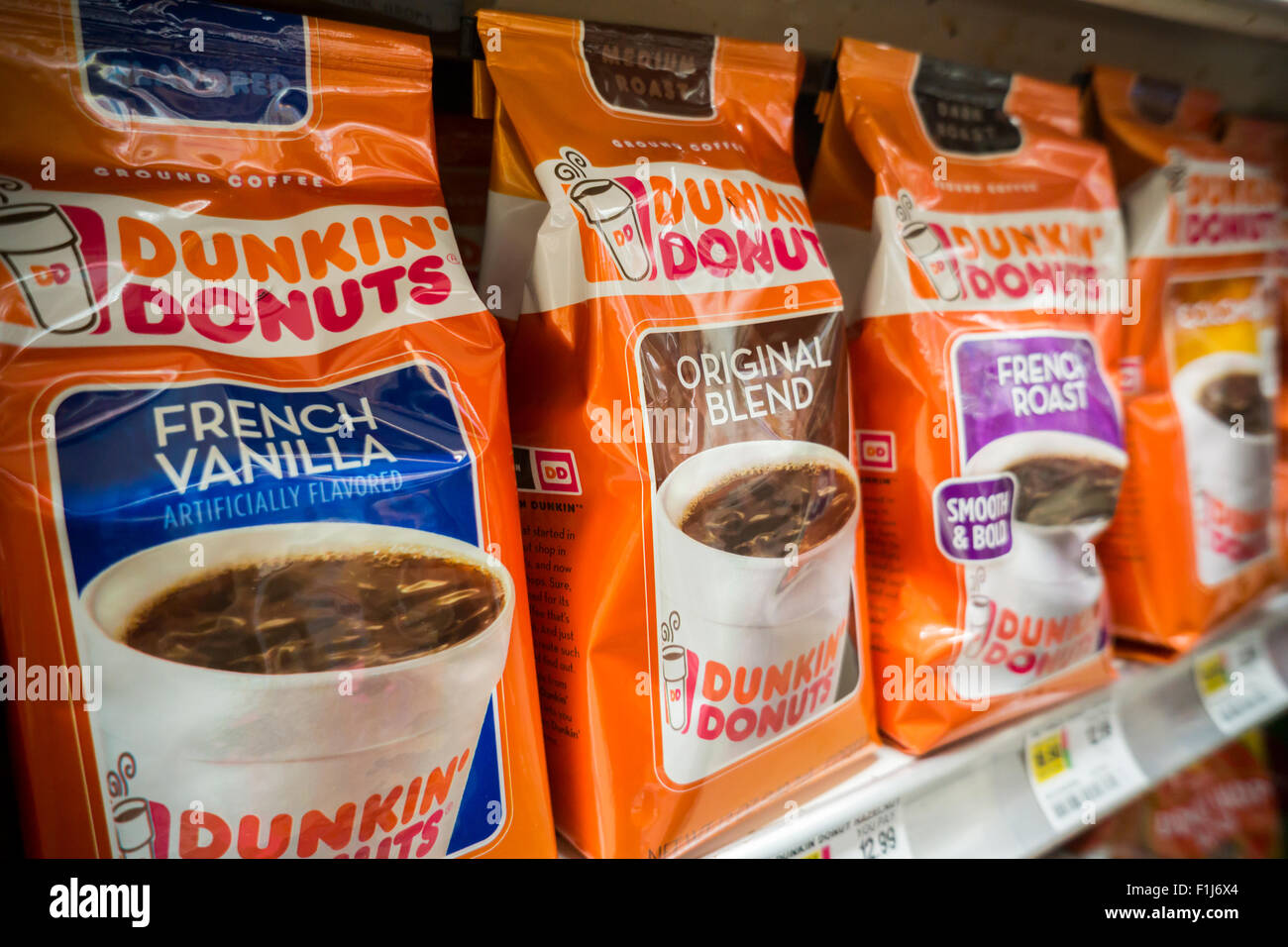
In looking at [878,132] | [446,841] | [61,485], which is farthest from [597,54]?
[446,841]

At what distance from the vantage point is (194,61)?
1.98 ft

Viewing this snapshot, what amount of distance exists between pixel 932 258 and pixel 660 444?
414mm

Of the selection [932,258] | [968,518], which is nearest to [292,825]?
[968,518]

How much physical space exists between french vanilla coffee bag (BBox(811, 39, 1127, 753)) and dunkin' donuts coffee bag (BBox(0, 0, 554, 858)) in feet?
1.47

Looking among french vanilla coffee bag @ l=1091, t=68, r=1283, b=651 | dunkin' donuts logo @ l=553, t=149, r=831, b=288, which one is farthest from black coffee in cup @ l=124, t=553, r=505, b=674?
french vanilla coffee bag @ l=1091, t=68, r=1283, b=651

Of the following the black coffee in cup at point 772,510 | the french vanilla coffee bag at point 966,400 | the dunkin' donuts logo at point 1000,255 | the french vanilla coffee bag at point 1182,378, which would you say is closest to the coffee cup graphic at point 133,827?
the black coffee in cup at point 772,510

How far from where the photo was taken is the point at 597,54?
0.75 meters

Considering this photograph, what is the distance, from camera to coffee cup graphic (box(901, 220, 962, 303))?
2.85ft

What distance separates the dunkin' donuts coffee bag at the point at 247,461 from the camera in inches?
20.1

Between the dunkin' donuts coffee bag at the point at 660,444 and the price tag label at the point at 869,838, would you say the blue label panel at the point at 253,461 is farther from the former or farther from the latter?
the price tag label at the point at 869,838

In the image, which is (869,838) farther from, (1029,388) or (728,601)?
(1029,388)

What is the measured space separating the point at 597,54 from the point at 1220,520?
3.38 feet

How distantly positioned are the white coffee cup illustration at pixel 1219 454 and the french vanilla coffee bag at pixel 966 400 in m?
0.20
